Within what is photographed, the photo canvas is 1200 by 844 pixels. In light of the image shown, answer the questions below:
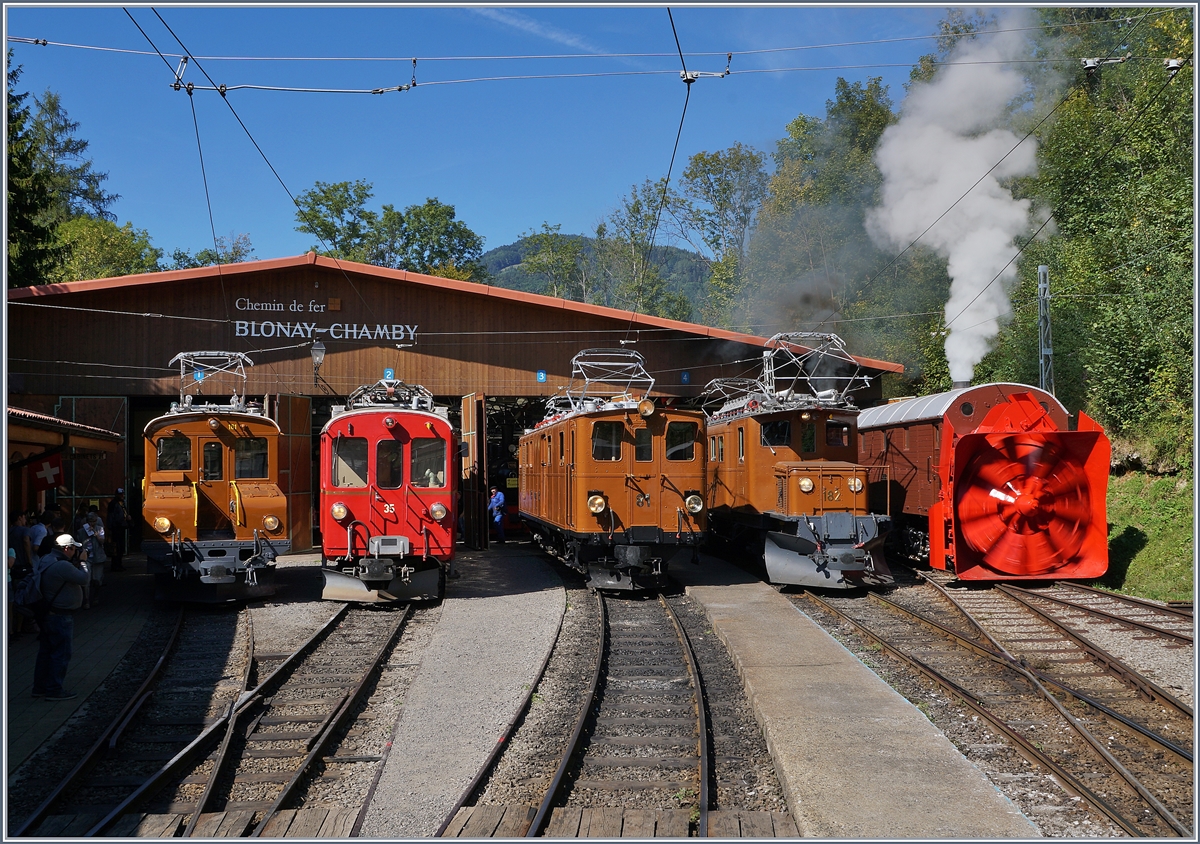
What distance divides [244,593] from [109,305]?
1087 cm

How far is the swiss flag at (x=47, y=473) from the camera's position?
16.3m

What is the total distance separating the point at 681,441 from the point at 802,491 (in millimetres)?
2098

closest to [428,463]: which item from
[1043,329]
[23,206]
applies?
[1043,329]

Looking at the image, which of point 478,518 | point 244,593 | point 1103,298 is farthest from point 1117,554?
point 244,593

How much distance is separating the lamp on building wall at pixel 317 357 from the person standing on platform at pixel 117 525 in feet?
17.1

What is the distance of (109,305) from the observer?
70.6 feet

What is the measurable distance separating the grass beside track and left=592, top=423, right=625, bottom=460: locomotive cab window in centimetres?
846

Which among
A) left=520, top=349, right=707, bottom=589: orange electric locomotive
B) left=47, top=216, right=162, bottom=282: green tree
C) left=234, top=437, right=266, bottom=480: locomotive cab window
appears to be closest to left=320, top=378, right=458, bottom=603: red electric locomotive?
left=234, top=437, right=266, bottom=480: locomotive cab window

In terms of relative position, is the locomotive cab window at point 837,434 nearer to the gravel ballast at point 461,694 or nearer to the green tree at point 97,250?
the gravel ballast at point 461,694

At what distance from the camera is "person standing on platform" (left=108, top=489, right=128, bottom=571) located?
A: 18.4 m

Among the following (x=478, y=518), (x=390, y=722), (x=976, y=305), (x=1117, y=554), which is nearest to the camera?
(x=390, y=722)

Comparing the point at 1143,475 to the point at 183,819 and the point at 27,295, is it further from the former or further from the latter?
the point at 27,295

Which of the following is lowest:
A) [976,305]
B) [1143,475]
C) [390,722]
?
[390,722]

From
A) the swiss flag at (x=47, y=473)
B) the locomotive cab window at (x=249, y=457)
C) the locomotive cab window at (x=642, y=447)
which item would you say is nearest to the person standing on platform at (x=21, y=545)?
the locomotive cab window at (x=249, y=457)
